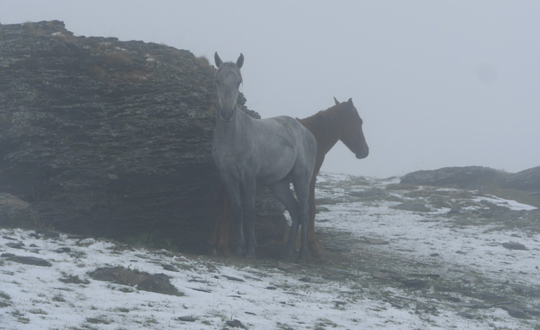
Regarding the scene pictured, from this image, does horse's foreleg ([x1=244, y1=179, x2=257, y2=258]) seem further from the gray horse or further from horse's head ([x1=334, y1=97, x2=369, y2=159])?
horse's head ([x1=334, y1=97, x2=369, y2=159])

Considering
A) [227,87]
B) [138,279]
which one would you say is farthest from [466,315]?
[227,87]

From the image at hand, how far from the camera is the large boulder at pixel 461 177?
2443 cm

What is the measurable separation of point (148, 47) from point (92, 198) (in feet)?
15.6

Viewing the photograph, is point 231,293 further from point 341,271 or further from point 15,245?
point 341,271

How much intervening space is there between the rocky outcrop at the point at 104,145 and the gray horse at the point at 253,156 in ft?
2.75

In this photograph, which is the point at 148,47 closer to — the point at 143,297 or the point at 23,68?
the point at 23,68

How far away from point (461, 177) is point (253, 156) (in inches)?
722

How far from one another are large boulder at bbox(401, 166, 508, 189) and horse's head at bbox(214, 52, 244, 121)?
17.5 metres

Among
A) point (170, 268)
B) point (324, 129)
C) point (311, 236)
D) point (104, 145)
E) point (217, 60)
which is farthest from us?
point (324, 129)

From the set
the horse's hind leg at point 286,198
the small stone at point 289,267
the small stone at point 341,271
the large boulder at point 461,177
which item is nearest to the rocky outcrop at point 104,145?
the horse's hind leg at point 286,198

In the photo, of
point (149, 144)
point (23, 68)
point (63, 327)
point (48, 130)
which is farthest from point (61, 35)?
point (63, 327)

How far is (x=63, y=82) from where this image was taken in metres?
10.9

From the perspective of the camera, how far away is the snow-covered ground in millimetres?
5178

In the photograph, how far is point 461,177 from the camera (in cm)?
2533
